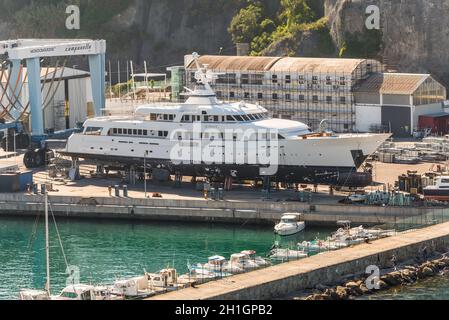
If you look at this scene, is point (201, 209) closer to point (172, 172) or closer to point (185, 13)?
point (172, 172)

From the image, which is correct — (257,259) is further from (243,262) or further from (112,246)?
(112,246)

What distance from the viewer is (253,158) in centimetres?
8300

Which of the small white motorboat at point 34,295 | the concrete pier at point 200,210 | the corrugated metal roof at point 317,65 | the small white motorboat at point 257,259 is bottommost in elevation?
the small white motorboat at point 34,295

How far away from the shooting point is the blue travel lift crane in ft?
298

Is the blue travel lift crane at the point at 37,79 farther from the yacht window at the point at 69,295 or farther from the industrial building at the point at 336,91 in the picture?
the yacht window at the point at 69,295

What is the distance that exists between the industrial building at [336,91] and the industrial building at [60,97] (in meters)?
8.50

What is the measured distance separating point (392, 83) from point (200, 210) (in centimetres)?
1892

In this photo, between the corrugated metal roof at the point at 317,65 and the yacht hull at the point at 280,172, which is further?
the corrugated metal roof at the point at 317,65

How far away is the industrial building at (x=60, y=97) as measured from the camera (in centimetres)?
→ 9681

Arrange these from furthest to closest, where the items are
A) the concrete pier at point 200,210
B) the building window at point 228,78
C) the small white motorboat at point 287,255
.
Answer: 1. the building window at point 228,78
2. the concrete pier at point 200,210
3. the small white motorboat at point 287,255

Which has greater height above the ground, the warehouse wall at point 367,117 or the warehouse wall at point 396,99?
the warehouse wall at point 396,99

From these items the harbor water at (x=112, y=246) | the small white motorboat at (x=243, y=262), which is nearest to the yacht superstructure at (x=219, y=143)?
the harbor water at (x=112, y=246)
